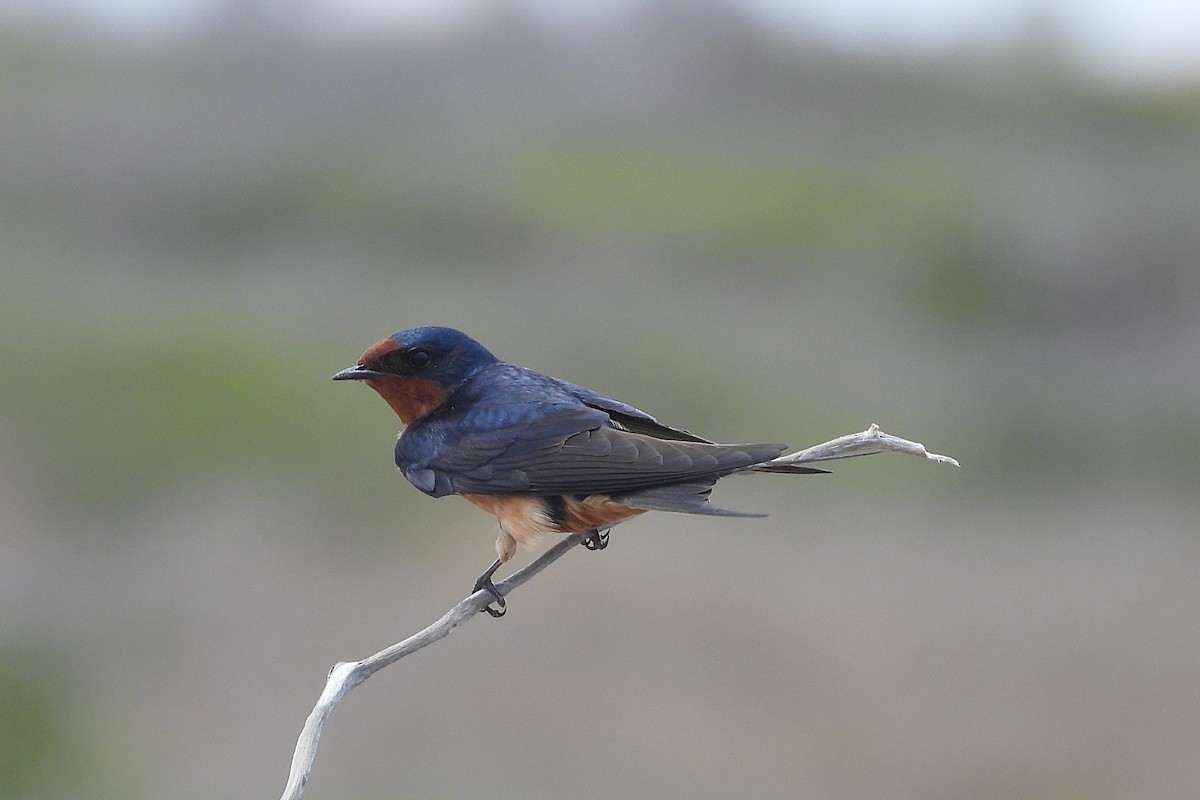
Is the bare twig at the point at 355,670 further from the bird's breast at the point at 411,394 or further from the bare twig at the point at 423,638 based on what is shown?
the bird's breast at the point at 411,394

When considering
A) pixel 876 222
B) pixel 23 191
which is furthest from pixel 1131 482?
pixel 23 191

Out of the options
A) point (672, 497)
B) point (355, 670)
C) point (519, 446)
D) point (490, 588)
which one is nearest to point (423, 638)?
point (355, 670)

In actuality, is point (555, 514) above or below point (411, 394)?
below

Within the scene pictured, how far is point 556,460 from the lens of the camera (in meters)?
2.16

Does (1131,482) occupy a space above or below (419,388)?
below

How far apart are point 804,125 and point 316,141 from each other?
16.3ft

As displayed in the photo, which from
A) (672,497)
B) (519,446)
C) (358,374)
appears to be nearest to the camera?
(672,497)

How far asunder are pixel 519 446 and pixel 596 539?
0.82 ft

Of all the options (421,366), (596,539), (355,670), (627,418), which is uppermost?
(421,366)

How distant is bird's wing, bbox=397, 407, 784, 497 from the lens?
200 cm

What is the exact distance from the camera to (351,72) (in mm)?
12820

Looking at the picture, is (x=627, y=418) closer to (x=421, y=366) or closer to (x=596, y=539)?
(x=596, y=539)

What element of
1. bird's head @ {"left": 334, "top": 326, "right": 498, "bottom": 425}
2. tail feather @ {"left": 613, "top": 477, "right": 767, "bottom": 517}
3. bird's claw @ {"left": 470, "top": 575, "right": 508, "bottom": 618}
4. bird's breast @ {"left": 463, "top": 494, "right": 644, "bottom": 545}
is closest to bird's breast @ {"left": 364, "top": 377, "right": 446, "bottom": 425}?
bird's head @ {"left": 334, "top": 326, "right": 498, "bottom": 425}

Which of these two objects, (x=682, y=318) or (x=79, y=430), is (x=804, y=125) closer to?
(x=682, y=318)
